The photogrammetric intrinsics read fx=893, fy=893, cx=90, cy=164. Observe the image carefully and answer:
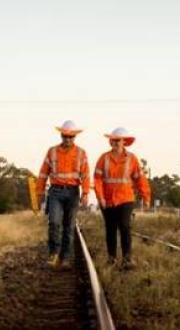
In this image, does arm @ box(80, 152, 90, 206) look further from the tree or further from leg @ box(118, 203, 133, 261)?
the tree

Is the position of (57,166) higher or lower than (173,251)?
higher

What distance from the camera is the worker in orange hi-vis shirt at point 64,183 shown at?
38.7 ft

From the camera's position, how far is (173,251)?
53.0 feet

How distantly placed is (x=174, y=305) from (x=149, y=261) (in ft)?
18.2

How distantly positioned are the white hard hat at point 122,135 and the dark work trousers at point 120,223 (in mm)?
851

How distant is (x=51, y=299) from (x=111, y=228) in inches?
109

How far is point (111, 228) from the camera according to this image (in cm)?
1217

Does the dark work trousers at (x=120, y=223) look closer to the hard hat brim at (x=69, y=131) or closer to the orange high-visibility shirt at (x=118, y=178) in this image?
the orange high-visibility shirt at (x=118, y=178)

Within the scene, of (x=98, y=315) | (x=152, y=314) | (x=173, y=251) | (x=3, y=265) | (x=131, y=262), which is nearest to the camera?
(x=98, y=315)

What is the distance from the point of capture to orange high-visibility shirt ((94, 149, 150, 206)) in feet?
38.3

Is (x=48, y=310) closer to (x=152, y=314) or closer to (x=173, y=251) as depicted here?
(x=152, y=314)

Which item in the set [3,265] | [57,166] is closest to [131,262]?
[57,166]

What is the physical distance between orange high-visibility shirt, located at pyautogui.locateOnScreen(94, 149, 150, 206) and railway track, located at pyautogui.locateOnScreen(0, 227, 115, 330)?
3.57 ft

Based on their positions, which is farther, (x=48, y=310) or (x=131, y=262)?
(x=131, y=262)
